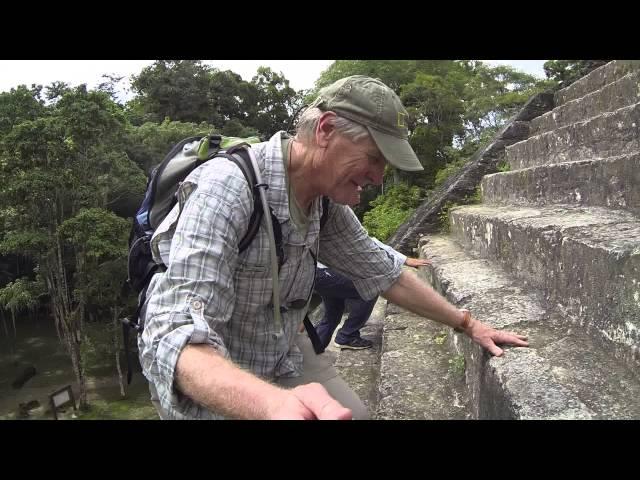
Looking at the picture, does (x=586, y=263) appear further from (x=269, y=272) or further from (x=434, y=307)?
(x=269, y=272)

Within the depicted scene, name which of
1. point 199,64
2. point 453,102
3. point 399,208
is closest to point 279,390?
point 399,208

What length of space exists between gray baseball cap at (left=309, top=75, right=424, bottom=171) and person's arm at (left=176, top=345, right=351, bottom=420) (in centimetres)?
76

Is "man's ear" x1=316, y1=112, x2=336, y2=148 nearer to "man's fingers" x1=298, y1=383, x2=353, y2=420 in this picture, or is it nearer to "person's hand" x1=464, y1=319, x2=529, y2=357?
"man's fingers" x1=298, y1=383, x2=353, y2=420

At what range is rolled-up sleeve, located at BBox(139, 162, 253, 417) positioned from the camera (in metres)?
1.13

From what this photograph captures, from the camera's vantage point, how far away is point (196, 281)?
1182mm

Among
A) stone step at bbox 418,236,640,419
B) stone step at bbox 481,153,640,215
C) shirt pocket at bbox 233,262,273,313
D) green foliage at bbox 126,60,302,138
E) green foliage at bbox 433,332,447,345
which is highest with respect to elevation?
green foliage at bbox 126,60,302,138

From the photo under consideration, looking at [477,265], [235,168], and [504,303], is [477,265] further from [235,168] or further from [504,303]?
[235,168]

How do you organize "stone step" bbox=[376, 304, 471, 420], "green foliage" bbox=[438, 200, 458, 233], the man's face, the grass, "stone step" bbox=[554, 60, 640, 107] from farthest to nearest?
the grass, "green foliage" bbox=[438, 200, 458, 233], "stone step" bbox=[554, 60, 640, 107], "stone step" bbox=[376, 304, 471, 420], the man's face

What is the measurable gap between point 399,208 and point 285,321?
33.5 ft

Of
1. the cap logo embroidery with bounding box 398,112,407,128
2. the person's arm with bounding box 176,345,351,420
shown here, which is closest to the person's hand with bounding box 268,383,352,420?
the person's arm with bounding box 176,345,351,420

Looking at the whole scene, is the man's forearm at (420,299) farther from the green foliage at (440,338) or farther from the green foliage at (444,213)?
the green foliage at (444,213)

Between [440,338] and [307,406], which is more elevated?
[307,406]

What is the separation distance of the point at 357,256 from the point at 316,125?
2.16 ft

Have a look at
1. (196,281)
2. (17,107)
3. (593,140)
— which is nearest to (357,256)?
(196,281)
